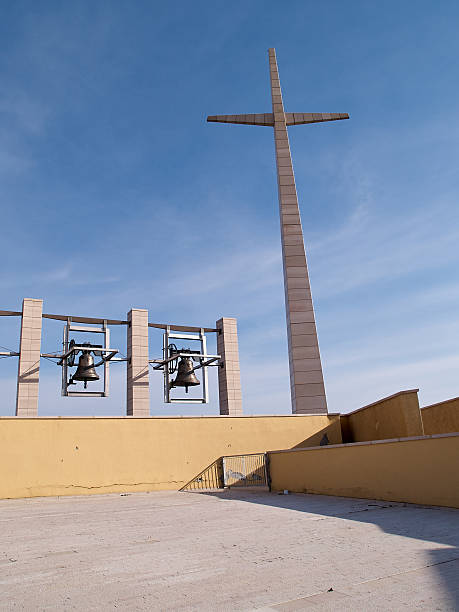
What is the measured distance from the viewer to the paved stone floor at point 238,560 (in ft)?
12.8

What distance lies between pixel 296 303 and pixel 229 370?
500cm

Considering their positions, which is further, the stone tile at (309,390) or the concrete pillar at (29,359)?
the stone tile at (309,390)

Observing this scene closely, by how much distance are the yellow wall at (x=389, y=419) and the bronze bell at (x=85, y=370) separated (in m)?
10.6

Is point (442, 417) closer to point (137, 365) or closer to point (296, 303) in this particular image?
point (296, 303)

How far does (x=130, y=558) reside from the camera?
18.2ft

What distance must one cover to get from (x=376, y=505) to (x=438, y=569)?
218 inches

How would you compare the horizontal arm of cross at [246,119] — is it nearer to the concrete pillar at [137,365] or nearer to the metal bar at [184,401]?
the concrete pillar at [137,365]

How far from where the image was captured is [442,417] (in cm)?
1537

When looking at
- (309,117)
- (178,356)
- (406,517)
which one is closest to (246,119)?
(309,117)

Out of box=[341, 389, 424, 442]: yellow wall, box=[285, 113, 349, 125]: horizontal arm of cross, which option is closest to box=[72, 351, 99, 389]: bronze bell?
box=[341, 389, 424, 442]: yellow wall

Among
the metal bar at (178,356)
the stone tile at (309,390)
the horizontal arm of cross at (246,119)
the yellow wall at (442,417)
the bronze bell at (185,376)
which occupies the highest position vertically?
the horizontal arm of cross at (246,119)

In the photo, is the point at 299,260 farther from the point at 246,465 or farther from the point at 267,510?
the point at 267,510

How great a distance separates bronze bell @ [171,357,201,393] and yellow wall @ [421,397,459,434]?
9386 mm

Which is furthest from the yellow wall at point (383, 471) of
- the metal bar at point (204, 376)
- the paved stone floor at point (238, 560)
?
the metal bar at point (204, 376)
